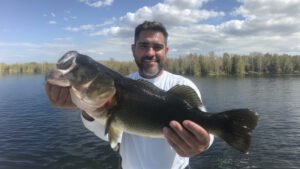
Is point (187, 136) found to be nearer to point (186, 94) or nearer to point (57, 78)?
point (186, 94)

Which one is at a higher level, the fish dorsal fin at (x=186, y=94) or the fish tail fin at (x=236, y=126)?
the fish dorsal fin at (x=186, y=94)

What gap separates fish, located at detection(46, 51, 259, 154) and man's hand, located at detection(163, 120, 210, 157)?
84mm

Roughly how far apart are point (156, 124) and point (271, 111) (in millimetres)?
33528

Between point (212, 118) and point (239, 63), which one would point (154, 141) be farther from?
point (239, 63)

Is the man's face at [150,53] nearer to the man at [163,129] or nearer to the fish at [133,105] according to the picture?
the man at [163,129]

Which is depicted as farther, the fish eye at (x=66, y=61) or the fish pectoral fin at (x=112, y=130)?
the fish pectoral fin at (x=112, y=130)

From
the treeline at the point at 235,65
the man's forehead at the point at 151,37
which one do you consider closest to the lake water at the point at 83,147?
the man's forehead at the point at 151,37

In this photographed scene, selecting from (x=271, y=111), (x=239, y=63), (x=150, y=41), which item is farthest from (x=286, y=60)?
(x=150, y=41)

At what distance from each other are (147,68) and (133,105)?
179 cm

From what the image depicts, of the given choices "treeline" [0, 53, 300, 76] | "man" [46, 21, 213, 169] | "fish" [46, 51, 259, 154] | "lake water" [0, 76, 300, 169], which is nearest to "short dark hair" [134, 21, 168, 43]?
"man" [46, 21, 213, 169]

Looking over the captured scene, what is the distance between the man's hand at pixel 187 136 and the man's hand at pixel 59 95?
1.29m

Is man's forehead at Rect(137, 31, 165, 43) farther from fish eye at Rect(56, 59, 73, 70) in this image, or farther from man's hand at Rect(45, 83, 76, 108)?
fish eye at Rect(56, 59, 73, 70)

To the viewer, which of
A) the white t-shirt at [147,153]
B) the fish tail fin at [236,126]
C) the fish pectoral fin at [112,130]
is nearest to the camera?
the fish tail fin at [236,126]

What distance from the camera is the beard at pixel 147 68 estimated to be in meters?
5.31
